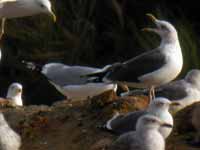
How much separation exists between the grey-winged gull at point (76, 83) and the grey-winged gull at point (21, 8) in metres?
0.83

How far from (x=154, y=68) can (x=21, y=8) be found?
6.81 feet

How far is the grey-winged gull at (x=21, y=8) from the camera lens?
497 inches

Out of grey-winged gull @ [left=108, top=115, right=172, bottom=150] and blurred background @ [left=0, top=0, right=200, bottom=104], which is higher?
grey-winged gull @ [left=108, top=115, right=172, bottom=150]

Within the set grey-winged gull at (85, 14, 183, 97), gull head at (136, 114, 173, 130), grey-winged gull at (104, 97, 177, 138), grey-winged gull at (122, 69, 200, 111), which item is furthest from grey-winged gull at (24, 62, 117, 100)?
gull head at (136, 114, 173, 130)

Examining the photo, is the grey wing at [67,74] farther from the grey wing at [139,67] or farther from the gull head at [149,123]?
the gull head at [149,123]

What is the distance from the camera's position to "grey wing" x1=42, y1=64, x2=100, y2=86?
522 inches

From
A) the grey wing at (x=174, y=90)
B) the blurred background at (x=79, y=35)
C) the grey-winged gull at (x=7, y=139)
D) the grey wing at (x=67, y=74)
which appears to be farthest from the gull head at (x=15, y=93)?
the grey-winged gull at (x=7, y=139)

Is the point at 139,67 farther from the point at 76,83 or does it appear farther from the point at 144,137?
the point at 144,137

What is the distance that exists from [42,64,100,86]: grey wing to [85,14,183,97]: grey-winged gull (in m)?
1.46

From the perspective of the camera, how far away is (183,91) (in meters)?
11.3

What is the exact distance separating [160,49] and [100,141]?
5.51ft

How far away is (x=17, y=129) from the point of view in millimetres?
10945

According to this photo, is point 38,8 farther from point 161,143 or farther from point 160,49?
point 161,143

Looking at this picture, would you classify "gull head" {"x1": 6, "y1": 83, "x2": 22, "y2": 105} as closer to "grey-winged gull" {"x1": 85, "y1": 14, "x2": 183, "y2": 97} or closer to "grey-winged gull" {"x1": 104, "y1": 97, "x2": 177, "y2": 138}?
"grey-winged gull" {"x1": 85, "y1": 14, "x2": 183, "y2": 97}
